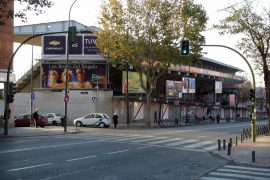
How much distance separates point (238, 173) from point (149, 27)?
36242 mm

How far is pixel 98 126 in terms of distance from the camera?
48438 mm

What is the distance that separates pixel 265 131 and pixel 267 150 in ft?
61.2

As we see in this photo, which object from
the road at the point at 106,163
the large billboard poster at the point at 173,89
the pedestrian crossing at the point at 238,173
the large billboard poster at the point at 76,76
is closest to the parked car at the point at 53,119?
the large billboard poster at the point at 76,76

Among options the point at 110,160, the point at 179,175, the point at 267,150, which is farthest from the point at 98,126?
the point at 179,175

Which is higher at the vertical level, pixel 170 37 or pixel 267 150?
pixel 170 37

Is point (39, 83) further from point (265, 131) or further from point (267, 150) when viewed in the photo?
point (267, 150)

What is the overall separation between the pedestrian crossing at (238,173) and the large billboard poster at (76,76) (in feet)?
139

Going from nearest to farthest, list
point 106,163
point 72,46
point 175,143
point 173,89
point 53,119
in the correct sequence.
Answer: point 106,163 → point 175,143 → point 53,119 → point 72,46 → point 173,89

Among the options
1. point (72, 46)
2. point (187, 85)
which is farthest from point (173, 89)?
point (72, 46)

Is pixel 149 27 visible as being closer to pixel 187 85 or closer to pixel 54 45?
pixel 54 45

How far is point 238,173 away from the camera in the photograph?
608 inches

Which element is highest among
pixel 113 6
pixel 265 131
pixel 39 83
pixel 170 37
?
pixel 113 6

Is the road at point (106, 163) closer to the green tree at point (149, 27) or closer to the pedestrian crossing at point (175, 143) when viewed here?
the pedestrian crossing at point (175, 143)

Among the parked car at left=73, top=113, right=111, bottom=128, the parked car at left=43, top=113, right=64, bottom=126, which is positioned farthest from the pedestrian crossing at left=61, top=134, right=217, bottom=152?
the parked car at left=43, top=113, right=64, bottom=126
